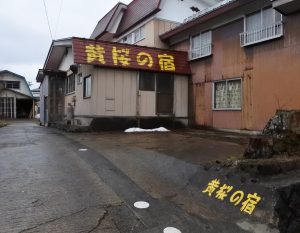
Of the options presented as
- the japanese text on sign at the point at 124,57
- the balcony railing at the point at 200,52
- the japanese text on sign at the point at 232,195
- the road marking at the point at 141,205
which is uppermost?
the balcony railing at the point at 200,52

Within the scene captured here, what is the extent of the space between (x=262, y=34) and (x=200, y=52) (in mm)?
3591

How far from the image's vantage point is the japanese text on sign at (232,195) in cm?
378

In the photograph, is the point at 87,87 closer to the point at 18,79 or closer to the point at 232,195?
the point at 232,195

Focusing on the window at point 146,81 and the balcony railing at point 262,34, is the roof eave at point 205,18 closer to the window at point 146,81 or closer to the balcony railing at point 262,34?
the balcony railing at point 262,34

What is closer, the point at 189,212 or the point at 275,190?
the point at 275,190

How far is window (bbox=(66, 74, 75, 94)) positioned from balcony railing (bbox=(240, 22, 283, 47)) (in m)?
9.27

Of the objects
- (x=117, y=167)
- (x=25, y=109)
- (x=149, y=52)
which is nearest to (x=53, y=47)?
(x=149, y=52)

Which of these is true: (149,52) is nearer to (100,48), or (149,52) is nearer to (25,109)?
(100,48)

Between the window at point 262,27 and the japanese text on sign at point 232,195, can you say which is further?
the window at point 262,27

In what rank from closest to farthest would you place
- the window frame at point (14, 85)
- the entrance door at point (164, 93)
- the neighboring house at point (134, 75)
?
the neighboring house at point (134, 75) < the entrance door at point (164, 93) < the window frame at point (14, 85)

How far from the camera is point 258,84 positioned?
1117 cm

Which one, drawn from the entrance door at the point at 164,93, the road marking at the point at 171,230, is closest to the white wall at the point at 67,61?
the entrance door at the point at 164,93

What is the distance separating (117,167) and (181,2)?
14005mm

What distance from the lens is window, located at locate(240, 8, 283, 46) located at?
10.5 m
